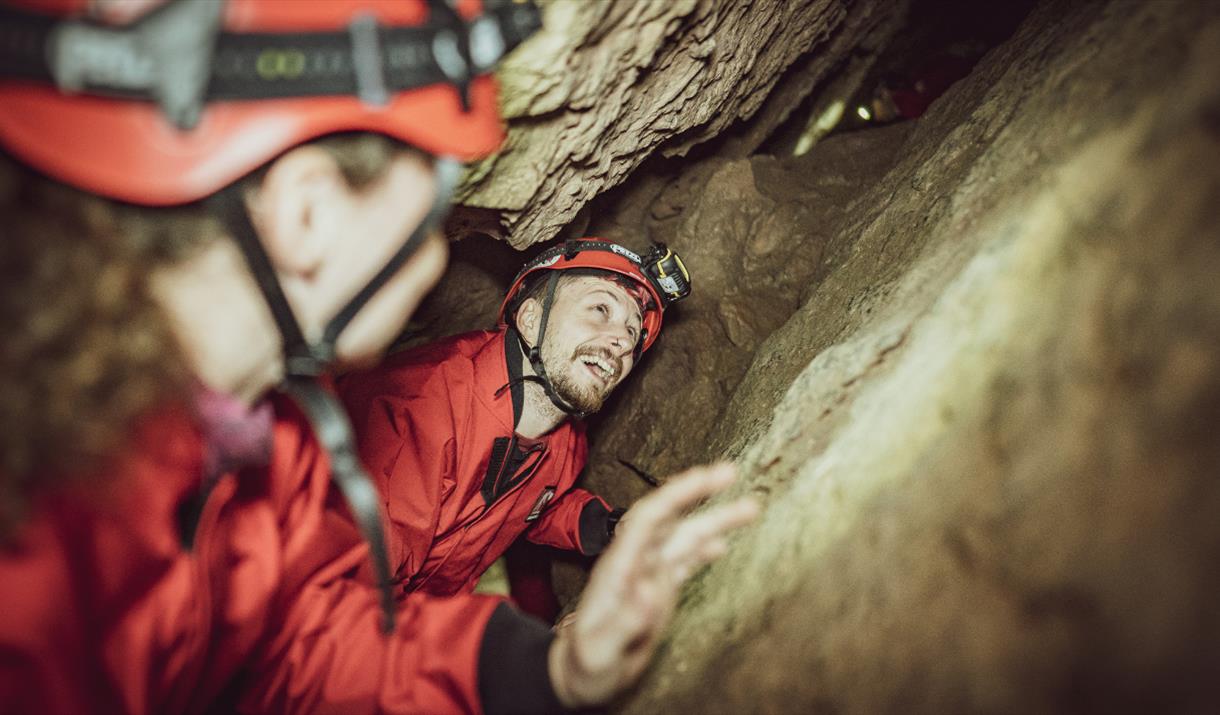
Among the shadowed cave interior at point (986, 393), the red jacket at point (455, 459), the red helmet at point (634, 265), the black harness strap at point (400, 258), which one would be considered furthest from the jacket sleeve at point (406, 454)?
the black harness strap at point (400, 258)

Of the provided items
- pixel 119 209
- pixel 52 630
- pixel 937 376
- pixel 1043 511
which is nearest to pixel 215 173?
pixel 119 209

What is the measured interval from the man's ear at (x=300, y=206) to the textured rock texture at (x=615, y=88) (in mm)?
636

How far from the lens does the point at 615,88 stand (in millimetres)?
1915

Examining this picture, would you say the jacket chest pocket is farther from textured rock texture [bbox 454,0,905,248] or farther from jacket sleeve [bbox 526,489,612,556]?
textured rock texture [bbox 454,0,905,248]

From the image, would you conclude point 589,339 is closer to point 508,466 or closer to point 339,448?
point 508,466

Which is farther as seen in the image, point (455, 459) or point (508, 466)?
point (508, 466)

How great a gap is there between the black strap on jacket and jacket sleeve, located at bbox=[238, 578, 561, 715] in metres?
1.37

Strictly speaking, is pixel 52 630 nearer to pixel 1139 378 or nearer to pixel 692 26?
pixel 1139 378

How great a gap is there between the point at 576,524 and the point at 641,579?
2156 millimetres

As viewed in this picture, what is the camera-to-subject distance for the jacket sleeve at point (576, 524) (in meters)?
3.21

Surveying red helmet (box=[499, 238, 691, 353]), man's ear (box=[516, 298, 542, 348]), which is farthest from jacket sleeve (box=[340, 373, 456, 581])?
red helmet (box=[499, 238, 691, 353])

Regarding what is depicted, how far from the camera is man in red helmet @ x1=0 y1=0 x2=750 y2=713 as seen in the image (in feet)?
→ 2.97

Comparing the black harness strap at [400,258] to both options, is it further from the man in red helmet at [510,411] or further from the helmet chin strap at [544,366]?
the helmet chin strap at [544,366]

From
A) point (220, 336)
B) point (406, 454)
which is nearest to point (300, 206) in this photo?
point (220, 336)
